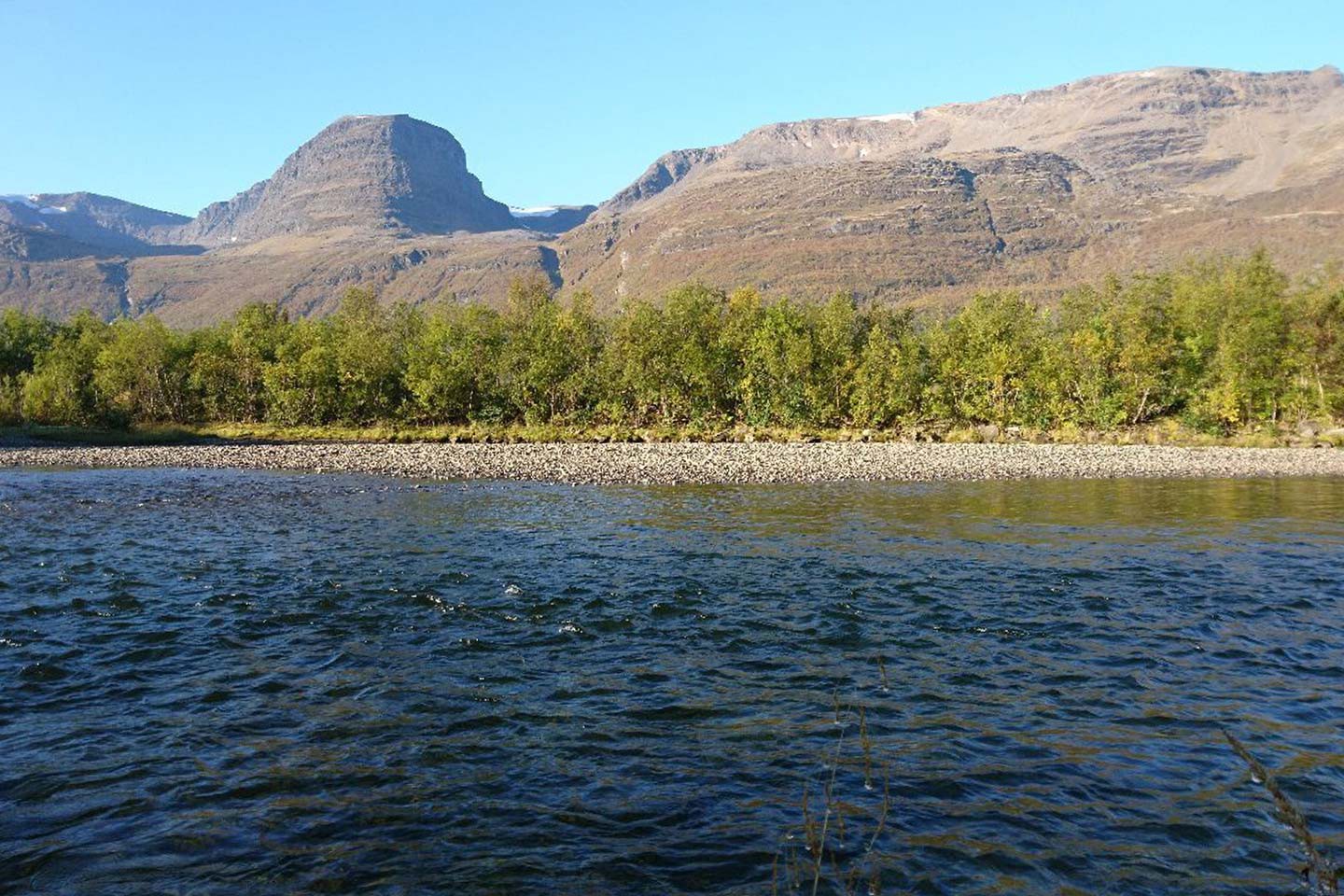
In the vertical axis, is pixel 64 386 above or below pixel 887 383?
below

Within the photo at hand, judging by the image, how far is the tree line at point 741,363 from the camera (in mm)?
56875

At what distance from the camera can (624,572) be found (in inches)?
735

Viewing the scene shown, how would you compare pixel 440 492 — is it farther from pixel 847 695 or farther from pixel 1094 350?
pixel 1094 350

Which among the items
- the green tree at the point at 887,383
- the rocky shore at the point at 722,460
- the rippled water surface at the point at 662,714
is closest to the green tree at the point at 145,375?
the rocky shore at the point at 722,460

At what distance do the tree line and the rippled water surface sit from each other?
4201 cm

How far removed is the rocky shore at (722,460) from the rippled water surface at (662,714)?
1768cm

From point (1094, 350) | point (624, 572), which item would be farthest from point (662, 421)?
point (624, 572)

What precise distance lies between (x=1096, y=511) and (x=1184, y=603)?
12860 millimetres

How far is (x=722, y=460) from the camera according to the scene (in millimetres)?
45125

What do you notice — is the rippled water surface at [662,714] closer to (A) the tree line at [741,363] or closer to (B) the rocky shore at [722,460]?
(B) the rocky shore at [722,460]

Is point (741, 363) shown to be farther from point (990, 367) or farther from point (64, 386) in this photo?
point (64, 386)

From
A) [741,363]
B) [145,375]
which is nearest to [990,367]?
[741,363]

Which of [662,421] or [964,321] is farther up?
[964,321]

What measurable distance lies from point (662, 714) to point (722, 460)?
35006 millimetres
